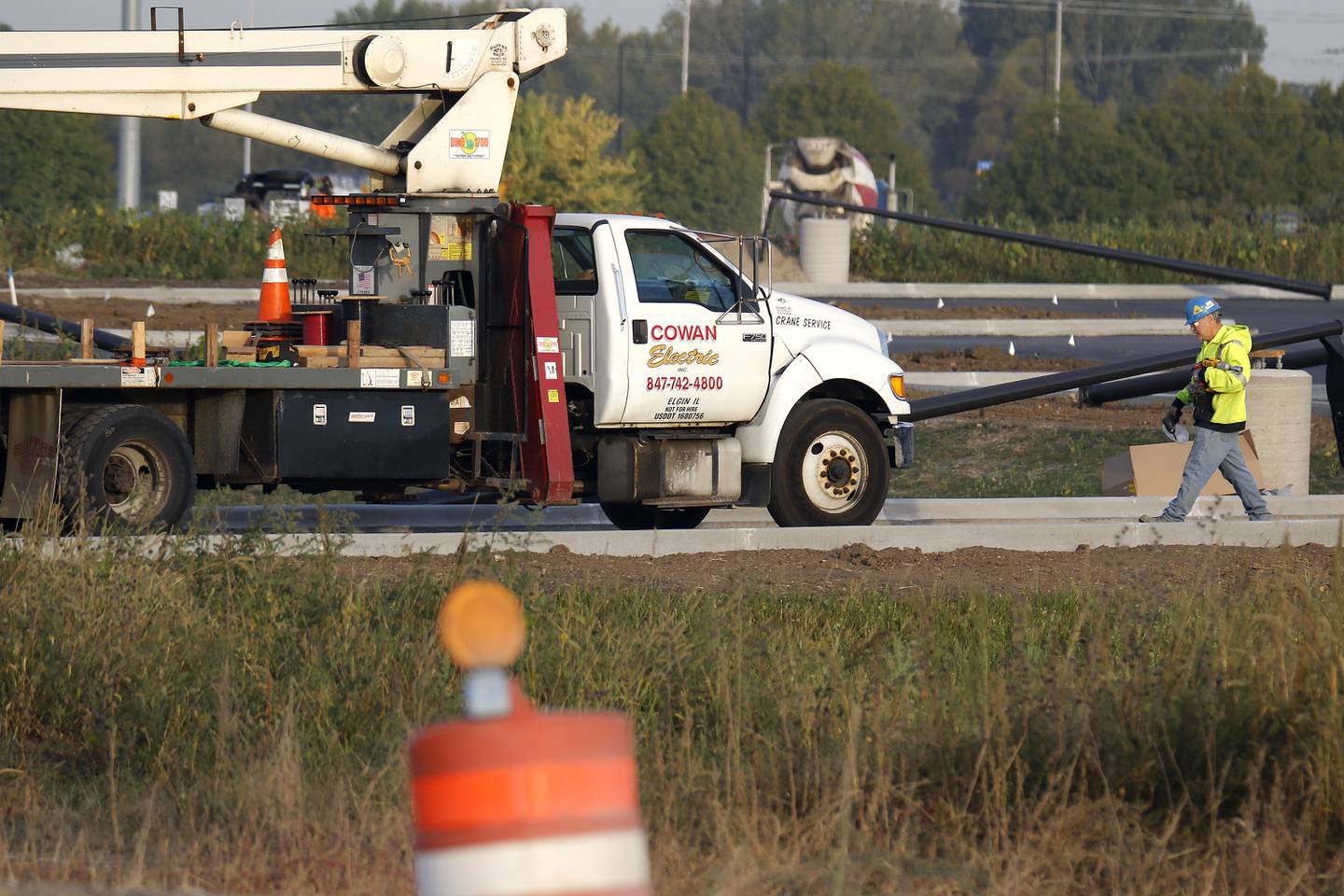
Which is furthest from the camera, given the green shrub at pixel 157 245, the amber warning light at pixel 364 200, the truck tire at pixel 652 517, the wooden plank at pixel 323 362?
the green shrub at pixel 157 245

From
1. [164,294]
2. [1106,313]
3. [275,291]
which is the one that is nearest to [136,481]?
[275,291]

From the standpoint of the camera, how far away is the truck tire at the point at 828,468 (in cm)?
1314

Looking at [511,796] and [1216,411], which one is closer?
[511,796]

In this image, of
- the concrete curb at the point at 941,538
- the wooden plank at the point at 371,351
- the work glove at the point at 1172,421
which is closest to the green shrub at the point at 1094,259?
the work glove at the point at 1172,421

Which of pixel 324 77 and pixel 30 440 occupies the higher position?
pixel 324 77

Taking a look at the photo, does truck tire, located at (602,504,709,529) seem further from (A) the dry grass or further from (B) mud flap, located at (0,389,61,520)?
(A) the dry grass

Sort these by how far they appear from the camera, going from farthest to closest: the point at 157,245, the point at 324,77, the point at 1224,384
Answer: the point at 157,245 < the point at 1224,384 < the point at 324,77

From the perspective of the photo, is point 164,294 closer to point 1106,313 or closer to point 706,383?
point 1106,313

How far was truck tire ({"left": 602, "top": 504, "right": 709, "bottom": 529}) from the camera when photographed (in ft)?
45.4

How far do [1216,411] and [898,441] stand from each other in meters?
2.22

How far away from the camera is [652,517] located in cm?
1396

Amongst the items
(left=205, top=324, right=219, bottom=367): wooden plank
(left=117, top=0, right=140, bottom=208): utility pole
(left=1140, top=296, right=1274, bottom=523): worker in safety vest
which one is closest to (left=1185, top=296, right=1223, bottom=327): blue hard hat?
(left=1140, top=296, right=1274, bottom=523): worker in safety vest

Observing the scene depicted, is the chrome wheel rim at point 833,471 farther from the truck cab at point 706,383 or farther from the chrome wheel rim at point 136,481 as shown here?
the chrome wheel rim at point 136,481

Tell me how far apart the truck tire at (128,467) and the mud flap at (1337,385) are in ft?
30.1
